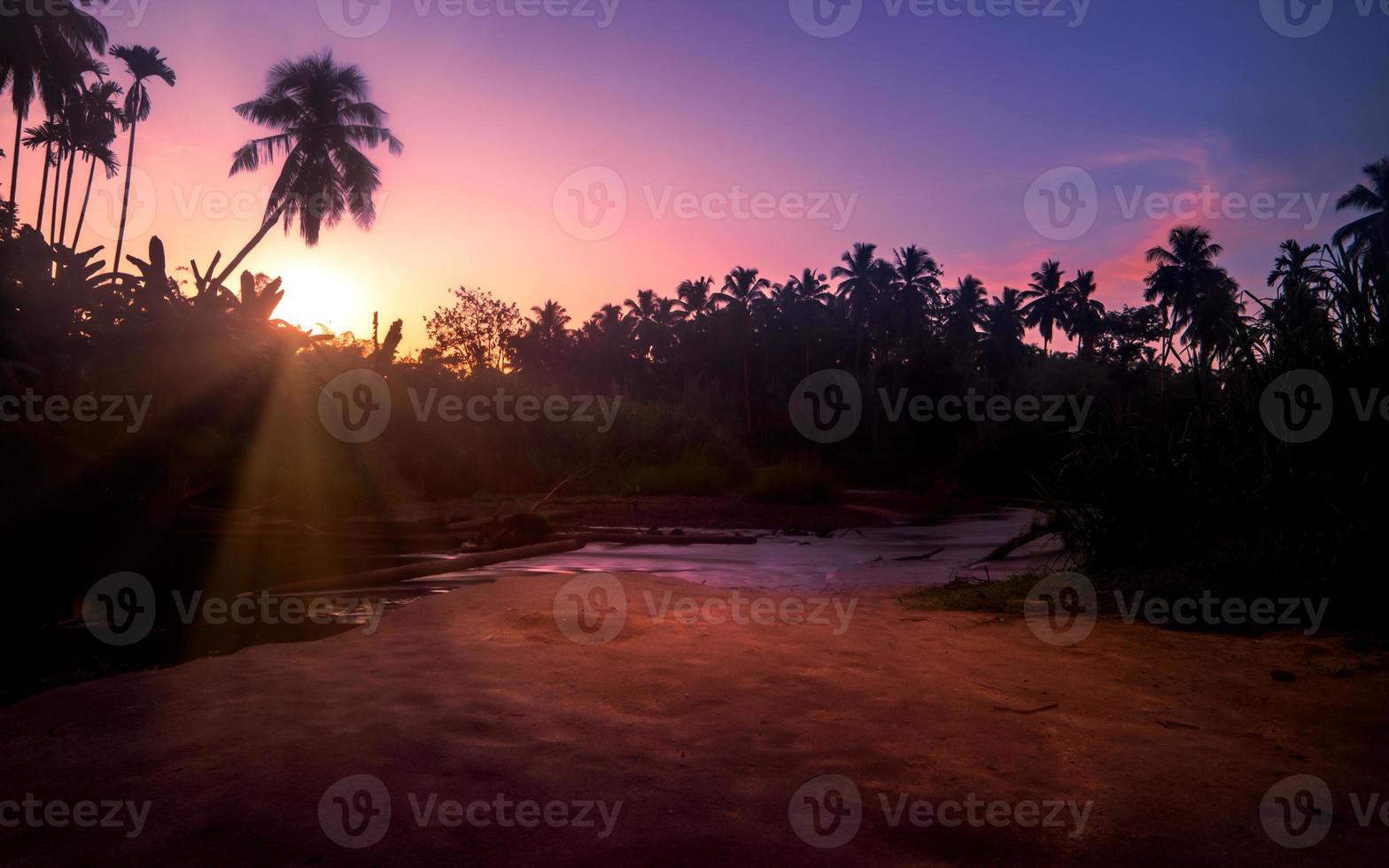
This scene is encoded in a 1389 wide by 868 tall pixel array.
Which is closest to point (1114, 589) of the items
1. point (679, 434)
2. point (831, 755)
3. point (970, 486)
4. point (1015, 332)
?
point (831, 755)

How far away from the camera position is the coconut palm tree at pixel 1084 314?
2339 inches

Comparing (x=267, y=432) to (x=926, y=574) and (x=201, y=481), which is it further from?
(x=926, y=574)

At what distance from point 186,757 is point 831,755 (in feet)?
7.69

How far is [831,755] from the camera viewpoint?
2900 mm

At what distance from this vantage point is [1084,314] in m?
59.8

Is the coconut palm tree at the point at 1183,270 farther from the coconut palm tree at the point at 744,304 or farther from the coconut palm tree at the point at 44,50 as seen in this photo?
the coconut palm tree at the point at 44,50

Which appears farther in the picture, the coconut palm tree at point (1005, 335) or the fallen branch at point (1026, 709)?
the coconut palm tree at point (1005, 335)
